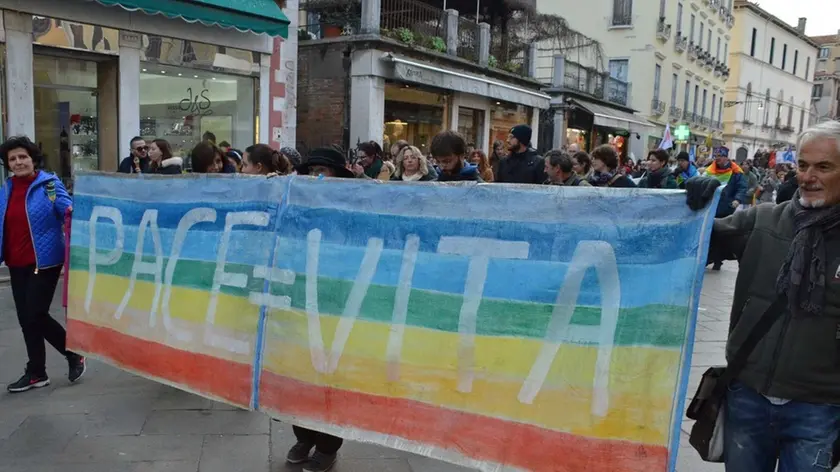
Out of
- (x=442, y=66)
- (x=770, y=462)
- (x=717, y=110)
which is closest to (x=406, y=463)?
(x=770, y=462)

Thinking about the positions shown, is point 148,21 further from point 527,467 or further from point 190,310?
point 527,467

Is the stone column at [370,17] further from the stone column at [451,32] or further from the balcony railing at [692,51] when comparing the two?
the balcony railing at [692,51]

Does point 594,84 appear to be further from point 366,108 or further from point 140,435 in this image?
point 140,435

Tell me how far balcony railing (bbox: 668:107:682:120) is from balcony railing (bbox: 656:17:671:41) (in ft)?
13.9

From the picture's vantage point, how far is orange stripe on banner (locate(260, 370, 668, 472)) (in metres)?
2.39

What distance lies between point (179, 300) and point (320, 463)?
123 centimetres

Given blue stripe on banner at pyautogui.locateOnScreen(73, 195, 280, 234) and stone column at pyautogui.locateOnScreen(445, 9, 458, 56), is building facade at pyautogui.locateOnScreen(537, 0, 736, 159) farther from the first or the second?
blue stripe on banner at pyautogui.locateOnScreen(73, 195, 280, 234)

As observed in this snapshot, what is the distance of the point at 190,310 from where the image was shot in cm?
356

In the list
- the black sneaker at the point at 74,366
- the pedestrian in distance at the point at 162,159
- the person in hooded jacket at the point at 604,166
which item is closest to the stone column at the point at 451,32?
the person in hooded jacket at the point at 604,166

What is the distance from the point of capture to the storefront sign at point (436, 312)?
2369 millimetres

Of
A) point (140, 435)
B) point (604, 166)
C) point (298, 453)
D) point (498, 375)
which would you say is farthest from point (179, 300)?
point (604, 166)

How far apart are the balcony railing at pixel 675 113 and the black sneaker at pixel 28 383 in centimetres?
3567

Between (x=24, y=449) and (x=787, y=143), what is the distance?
6174 cm

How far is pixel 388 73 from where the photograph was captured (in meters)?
14.6
